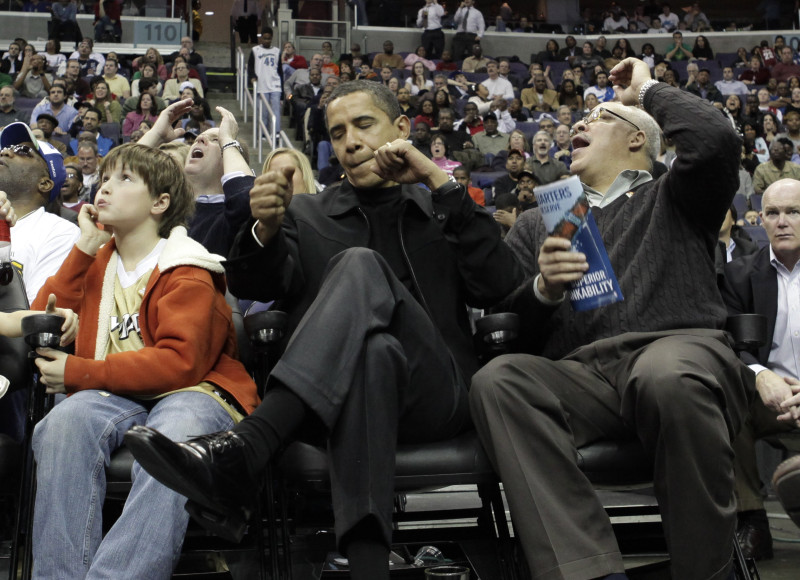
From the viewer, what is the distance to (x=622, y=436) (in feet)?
5.94

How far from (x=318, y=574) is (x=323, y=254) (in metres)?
0.71

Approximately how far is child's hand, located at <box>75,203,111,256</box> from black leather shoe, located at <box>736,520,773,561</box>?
1.82m

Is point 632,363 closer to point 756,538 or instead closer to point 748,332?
point 748,332

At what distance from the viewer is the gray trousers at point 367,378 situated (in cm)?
158

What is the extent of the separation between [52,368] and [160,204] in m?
0.50

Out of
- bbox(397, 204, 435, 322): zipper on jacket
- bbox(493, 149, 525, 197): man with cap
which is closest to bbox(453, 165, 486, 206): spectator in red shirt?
bbox(493, 149, 525, 197): man with cap

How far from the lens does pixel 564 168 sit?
793 centimetres

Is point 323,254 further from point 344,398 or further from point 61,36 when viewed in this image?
point 61,36

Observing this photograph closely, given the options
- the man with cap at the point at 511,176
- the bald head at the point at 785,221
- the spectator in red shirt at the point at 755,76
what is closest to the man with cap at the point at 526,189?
the man with cap at the point at 511,176

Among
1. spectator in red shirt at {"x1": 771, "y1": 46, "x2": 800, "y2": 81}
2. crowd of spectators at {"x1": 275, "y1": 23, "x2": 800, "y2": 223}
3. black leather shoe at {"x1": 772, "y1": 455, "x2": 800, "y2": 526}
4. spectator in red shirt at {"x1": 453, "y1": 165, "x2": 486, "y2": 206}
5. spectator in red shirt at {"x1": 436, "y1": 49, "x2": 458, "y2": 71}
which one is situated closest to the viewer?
black leather shoe at {"x1": 772, "y1": 455, "x2": 800, "y2": 526}

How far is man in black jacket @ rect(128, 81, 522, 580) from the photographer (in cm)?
154

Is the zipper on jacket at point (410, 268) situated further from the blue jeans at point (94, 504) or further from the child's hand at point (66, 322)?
the child's hand at point (66, 322)

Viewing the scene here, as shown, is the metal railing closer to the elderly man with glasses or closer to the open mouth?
the open mouth

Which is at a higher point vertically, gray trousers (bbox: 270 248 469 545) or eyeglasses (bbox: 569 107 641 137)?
eyeglasses (bbox: 569 107 641 137)
